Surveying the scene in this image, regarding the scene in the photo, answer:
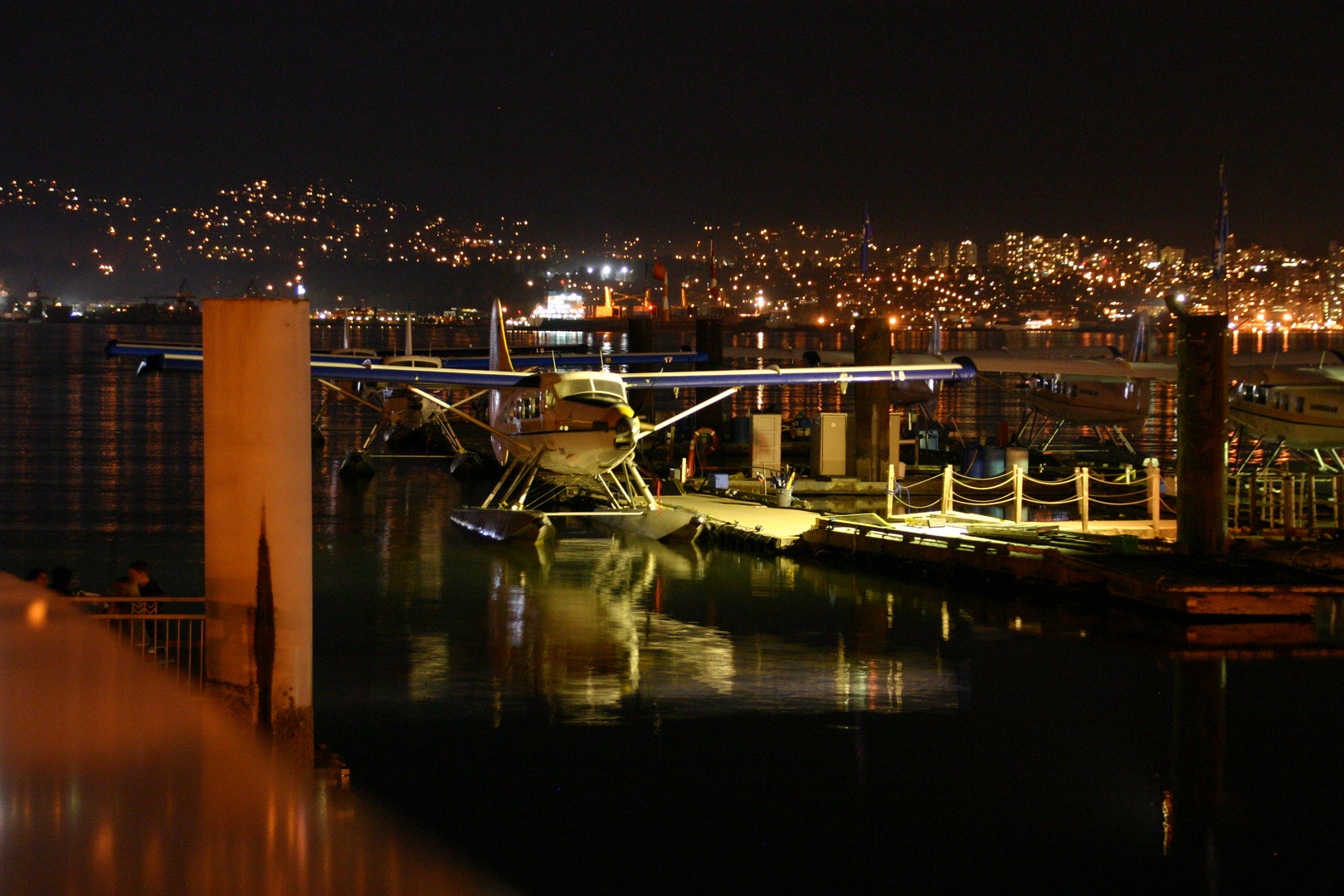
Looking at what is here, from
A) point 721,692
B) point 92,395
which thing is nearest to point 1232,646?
point 721,692

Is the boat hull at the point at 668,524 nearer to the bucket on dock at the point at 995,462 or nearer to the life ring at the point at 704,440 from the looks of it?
the life ring at the point at 704,440

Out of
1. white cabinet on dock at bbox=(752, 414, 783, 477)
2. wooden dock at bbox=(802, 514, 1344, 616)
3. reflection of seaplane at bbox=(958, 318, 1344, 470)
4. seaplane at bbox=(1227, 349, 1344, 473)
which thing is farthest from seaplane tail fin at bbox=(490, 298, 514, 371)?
seaplane at bbox=(1227, 349, 1344, 473)

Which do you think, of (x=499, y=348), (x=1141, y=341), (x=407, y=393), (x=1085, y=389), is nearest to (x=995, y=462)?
(x=1085, y=389)

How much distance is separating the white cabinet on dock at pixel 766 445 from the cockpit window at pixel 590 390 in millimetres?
5097

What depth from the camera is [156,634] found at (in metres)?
7.39

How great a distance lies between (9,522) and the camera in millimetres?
19672

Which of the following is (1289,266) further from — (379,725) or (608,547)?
(379,725)

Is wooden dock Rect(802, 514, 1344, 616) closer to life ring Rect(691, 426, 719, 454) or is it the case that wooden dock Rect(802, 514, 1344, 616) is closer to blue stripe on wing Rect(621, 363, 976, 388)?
blue stripe on wing Rect(621, 363, 976, 388)

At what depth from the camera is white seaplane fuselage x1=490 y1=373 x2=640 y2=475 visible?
670 inches

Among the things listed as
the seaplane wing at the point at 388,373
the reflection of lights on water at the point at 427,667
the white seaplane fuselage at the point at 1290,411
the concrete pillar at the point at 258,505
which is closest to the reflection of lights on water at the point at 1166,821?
the concrete pillar at the point at 258,505

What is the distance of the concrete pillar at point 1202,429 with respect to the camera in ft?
46.5

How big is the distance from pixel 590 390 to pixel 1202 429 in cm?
811

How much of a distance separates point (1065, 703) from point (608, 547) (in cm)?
899

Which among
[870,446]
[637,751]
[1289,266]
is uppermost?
[1289,266]
